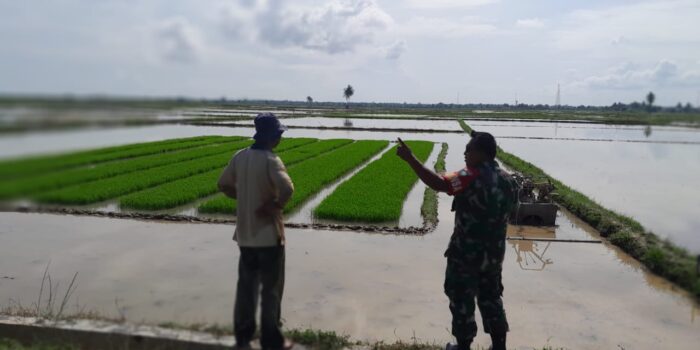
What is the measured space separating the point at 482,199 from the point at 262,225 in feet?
5.03

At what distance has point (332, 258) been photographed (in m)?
7.34

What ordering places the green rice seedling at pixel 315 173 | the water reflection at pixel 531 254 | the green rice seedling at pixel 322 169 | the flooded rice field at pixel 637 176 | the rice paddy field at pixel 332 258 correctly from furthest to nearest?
the green rice seedling at pixel 322 169
the flooded rice field at pixel 637 176
the green rice seedling at pixel 315 173
the water reflection at pixel 531 254
the rice paddy field at pixel 332 258

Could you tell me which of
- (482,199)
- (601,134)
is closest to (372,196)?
(482,199)

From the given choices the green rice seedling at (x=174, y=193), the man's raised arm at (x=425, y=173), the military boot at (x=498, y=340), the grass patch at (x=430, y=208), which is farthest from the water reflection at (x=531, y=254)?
the green rice seedling at (x=174, y=193)

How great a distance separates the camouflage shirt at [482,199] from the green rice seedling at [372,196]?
20.7 ft

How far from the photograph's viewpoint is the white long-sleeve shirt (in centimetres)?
316

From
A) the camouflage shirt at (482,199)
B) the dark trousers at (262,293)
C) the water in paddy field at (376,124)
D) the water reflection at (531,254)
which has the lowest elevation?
the water reflection at (531,254)

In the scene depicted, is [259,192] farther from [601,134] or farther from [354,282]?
[601,134]

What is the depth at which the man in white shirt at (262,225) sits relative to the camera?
3174 mm

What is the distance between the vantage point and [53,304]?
5.31 m

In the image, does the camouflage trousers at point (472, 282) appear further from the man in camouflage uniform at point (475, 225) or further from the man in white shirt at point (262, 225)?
the man in white shirt at point (262, 225)

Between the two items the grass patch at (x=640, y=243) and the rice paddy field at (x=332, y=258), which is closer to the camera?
the rice paddy field at (x=332, y=258)

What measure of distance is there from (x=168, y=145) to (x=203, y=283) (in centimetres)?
1754

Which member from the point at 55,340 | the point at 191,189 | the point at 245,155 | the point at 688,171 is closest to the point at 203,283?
the point at 55,340
